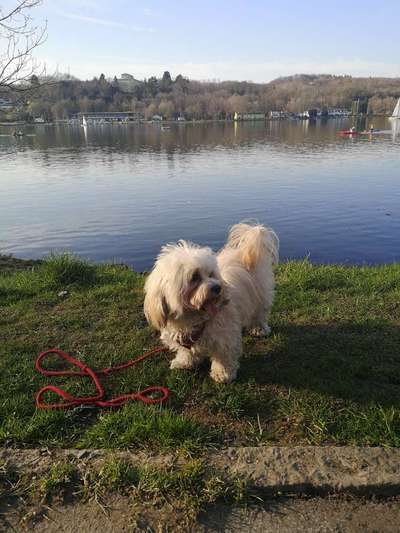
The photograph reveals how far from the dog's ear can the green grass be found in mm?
614

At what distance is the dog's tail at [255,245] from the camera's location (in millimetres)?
4949

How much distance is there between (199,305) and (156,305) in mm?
390

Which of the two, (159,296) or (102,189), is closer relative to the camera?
(159,296)

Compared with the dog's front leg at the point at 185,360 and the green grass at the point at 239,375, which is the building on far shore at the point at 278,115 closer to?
the green grass at the point at 239,375

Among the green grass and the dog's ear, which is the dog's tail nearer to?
the green grass

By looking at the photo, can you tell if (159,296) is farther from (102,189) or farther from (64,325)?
(102,189)

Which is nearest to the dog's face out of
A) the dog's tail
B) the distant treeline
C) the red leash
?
the red leash

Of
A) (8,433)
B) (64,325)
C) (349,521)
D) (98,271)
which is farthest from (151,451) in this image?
(98,271)

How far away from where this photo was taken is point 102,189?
973 inches

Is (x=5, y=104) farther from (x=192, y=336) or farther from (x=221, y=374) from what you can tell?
(x=221, y=374)

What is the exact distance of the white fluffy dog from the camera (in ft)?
12.5

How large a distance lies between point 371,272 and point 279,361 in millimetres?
3652

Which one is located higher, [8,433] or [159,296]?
[159,296]

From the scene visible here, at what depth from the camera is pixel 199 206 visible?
20000 mm
